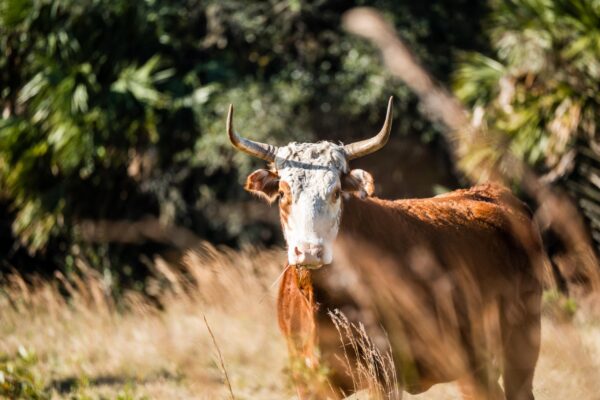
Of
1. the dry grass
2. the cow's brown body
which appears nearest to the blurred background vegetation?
the dry grass

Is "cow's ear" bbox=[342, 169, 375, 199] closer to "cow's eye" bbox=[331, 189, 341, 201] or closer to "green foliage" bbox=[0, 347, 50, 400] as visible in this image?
"cow's eye" bbox=[331, 189, 341, 201]

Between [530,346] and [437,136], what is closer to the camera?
[530,346]

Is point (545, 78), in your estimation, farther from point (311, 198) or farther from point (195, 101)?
point (311, 198)

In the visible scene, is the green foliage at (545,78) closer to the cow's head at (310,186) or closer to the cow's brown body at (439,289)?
the cow's brown body at (439,289)

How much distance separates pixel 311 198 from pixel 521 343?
1797 mm

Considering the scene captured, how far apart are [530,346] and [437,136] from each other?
29.9ft

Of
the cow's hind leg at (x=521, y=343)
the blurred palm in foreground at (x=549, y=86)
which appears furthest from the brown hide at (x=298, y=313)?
the blurred palm in foreground at (x=549, y=86)

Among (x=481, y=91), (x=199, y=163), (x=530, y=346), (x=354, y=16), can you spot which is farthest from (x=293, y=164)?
(x=199, y=163)

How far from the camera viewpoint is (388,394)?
→ 13.3ft

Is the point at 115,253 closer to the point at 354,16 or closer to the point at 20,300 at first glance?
the point at 20,300

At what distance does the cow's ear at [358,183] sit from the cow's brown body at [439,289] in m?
0.10

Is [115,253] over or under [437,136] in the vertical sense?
over

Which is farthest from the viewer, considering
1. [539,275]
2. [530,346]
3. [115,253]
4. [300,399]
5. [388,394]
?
[115,253]

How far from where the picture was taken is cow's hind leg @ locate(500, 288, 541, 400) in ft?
16.7
